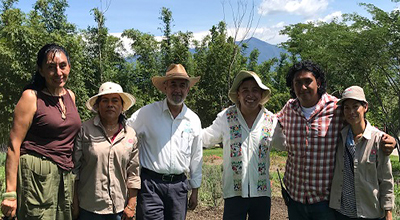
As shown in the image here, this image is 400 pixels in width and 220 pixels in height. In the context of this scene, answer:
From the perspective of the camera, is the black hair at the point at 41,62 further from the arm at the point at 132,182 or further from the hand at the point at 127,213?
the hand at the point at 127,213

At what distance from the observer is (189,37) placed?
1009 inches

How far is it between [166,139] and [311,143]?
1.38m

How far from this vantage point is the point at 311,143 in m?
3.06

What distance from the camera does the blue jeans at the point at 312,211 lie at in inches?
119

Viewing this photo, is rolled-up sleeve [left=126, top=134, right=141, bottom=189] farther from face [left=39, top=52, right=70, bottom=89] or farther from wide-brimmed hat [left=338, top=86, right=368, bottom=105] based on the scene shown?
wide-brimmed hat [left=338, top=86, right=368, bottom=105]

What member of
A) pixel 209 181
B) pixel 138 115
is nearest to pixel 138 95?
pixel 209 181

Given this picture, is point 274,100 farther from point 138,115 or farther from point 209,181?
point 138,115

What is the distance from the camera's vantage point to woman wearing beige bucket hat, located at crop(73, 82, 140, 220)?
2.90m

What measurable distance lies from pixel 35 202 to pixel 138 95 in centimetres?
2158

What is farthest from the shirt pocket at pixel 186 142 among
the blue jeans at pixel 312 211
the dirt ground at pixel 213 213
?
the dirt ground at pixel 213 213

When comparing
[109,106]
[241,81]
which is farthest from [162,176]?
[241,81]

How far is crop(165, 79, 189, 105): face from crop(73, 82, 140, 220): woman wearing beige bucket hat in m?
0.55

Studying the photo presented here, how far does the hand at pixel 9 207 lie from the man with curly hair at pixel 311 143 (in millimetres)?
2381

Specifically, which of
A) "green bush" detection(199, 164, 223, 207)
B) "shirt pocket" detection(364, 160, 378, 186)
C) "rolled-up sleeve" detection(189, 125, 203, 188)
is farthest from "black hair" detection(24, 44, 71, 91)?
"green bush" detection(199, 164, 223, 207)
